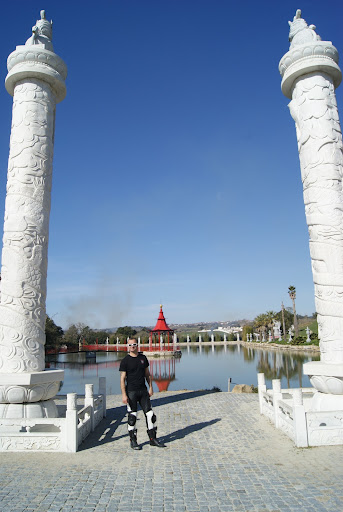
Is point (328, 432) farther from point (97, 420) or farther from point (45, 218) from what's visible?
point (45, 218)

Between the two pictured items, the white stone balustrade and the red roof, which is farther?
the red roof

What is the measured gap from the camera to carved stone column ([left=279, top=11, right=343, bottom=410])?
6.11 meters

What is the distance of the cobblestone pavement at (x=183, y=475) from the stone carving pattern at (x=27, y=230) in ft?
5.88

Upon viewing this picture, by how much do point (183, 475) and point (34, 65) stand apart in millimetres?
7547

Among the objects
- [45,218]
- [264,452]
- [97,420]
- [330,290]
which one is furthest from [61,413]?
[330,290]

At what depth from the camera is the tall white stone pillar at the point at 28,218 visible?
20.3 feet

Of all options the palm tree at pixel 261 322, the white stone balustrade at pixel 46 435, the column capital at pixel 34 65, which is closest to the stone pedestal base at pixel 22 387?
the white stone balustrade at pixel 46 435

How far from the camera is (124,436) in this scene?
5.96 meters

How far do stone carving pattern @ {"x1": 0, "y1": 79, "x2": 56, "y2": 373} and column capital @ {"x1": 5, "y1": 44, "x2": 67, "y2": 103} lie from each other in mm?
145

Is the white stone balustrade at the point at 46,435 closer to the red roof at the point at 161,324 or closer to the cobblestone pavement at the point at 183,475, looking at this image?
the cobblestone pavement at the point at 183,475

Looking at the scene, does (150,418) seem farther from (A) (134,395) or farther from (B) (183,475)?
(B) (183,475)

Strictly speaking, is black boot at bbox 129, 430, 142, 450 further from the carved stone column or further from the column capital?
the column capital

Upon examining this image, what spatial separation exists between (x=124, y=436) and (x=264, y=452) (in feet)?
7.42

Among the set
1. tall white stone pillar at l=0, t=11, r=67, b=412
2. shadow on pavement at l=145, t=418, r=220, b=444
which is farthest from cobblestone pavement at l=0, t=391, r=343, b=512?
tall white stone pillar at l=0, t=11, r=67, b=412
